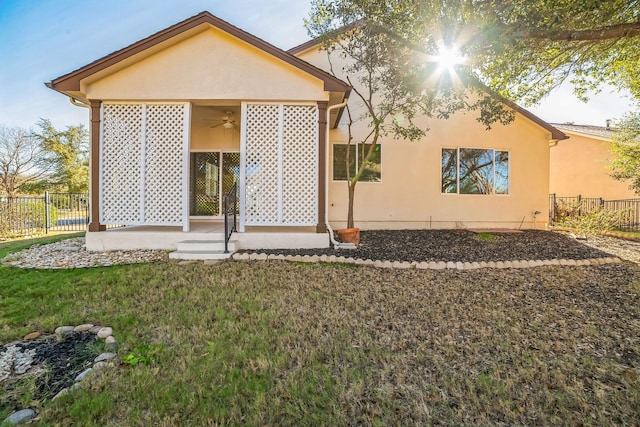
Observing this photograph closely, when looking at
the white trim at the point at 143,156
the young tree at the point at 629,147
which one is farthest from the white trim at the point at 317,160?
the young tree at the point at 629,147

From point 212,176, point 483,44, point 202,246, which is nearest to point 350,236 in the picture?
point 202,246

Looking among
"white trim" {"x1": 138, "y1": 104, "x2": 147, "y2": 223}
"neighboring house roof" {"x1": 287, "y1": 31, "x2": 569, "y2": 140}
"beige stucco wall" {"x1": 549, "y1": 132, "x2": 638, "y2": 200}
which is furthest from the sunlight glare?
"beige stucco wall" {"x1": 549, "y1": 132, "x2": 638, "y2": 200}

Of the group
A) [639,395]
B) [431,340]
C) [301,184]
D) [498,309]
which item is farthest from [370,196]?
[639,395]

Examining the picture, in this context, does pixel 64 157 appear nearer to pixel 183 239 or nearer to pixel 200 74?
pixel 200 74

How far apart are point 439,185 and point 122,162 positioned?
29.1 ft

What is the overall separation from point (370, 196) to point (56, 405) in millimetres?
8725

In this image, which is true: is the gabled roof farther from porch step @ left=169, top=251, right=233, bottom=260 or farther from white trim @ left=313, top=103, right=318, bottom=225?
porch step @ left=169, top=251, right=233, bottom=260

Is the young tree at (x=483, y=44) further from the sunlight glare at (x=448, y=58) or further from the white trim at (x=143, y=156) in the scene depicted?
the white trim at (x=143, y=156)

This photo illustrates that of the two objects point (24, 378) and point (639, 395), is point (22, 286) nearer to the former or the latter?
point (24, 378)

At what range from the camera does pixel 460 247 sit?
7660mm

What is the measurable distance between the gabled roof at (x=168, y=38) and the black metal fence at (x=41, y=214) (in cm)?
747

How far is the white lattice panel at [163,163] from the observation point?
23.1 ft

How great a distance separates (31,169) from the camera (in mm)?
21891

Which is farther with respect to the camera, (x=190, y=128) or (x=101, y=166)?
(x=190, y=128)
